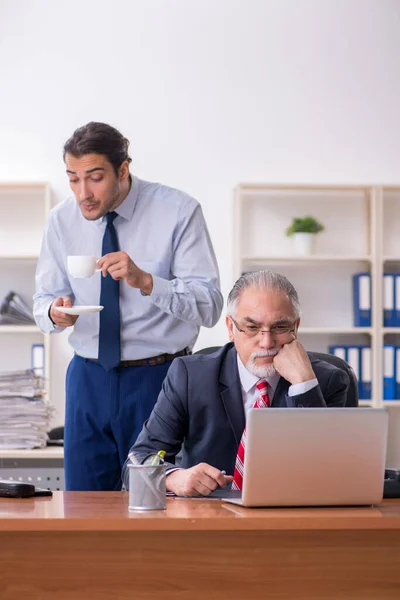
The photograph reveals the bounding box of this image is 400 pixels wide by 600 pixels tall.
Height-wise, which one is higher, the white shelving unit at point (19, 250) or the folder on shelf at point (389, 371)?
the white shelving unit at point (19, 250)

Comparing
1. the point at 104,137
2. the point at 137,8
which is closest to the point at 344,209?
the point at 137,8

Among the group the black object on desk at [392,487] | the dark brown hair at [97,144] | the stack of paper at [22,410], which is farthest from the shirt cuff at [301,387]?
the stack of paper at [22,410]

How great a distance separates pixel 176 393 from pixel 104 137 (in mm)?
859

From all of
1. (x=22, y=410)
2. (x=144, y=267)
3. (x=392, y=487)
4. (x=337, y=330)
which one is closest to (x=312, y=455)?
(x=392, y=487)

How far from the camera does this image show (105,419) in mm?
2768

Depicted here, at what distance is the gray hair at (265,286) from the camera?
2264mm

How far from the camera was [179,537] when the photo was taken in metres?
1.49

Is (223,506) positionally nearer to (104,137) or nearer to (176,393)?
(176,393)

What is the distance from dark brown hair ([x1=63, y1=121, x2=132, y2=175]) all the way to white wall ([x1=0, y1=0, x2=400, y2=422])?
2683 mm

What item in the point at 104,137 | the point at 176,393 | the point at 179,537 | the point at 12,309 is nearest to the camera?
the point at 179,537

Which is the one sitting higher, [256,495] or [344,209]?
[344,209]

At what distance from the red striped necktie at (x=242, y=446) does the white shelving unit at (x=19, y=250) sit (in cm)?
328

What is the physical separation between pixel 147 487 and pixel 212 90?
4.21m

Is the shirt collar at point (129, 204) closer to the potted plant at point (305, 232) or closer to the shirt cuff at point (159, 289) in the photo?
the shirt cuff at point (159, 289)
